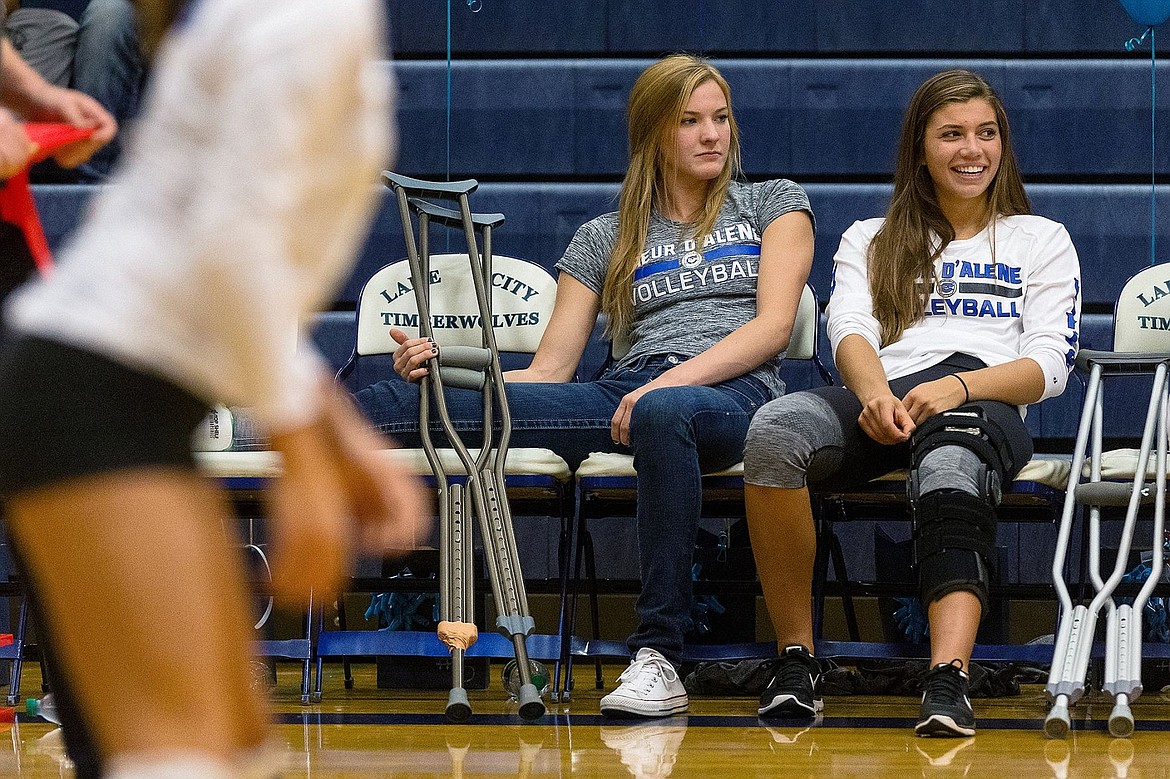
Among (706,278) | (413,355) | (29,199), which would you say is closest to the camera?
(29,199)

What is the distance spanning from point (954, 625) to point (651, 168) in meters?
1.26

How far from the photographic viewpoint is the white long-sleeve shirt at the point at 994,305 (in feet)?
8.99

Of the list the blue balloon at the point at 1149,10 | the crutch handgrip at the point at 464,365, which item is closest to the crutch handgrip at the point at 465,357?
the crutch handgrip at the point at 464,365

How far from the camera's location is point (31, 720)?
262 cm

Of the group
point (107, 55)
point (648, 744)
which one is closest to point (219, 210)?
point (648, 744)

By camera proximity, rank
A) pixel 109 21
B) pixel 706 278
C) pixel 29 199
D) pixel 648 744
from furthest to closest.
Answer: pixel 109 21 < pixel 706 278 < pixel 648 744 < pixel 29 199

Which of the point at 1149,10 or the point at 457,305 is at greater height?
the point at 1149,10

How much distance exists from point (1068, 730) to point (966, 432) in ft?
1.72

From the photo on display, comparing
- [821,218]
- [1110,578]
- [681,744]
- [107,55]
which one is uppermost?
[107,55]

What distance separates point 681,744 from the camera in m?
2.20

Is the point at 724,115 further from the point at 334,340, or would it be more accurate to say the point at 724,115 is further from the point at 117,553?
the point at 117,553

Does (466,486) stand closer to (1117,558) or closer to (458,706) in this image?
(458,706)

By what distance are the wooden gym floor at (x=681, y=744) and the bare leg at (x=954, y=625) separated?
136mm

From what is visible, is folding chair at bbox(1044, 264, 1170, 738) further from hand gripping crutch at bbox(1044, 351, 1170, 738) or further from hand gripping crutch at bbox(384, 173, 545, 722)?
hand gripping crutch at bbox(384, 173, 545, 722)
